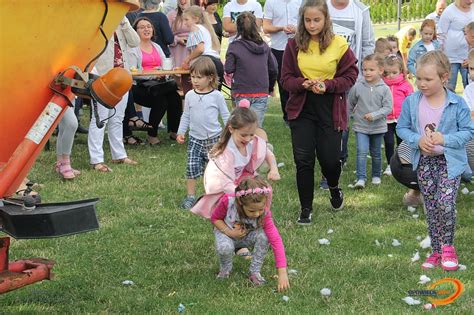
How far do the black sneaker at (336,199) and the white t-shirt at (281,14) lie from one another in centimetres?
447

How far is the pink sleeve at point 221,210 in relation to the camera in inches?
221

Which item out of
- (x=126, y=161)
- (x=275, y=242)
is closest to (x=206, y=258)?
(x=275, y=242)

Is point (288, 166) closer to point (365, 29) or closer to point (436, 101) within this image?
point (365, 29)

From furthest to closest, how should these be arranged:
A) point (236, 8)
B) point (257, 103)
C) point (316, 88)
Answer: point (236, 8)
point (257, 103)
point (316, 88)

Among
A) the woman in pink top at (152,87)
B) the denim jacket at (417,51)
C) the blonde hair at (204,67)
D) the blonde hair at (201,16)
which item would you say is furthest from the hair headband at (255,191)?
the denim jacket at (417,51)

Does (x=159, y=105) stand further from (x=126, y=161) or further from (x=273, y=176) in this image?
(x=273, y=176)

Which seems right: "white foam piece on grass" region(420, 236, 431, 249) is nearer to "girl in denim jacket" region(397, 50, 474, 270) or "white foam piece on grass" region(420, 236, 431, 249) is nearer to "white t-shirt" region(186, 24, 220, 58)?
"girl in denim jacket" region(397, 50, 474, 270)

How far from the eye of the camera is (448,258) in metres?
5.93

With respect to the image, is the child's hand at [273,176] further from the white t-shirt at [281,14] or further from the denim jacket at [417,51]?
the denim jacket at [417,51]

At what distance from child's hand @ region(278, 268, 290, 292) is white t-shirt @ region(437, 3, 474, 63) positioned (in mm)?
7700

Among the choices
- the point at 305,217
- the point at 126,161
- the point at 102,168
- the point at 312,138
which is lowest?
the point at 126,161

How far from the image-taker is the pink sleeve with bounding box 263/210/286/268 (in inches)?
215

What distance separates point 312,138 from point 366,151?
68.9 inches

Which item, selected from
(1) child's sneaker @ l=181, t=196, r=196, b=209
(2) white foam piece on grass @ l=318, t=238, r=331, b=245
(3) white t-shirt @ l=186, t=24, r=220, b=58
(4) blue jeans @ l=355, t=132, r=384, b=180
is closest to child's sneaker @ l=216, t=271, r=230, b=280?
(2) white foam piece on grass @ l=318, t=238, r=331, b=245
